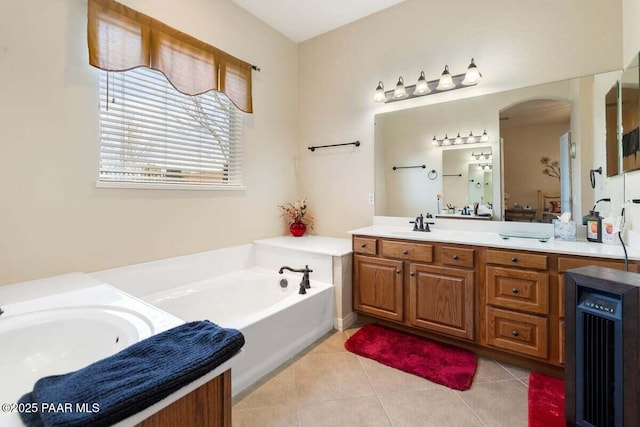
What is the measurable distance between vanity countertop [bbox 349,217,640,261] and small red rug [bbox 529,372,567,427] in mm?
832

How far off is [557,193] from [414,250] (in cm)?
111

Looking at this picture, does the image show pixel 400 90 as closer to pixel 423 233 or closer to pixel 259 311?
pixel 423 233

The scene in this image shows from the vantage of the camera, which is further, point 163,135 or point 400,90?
point 400,90

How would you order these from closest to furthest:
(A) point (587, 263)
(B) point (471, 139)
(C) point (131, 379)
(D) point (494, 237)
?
(C) point (131, 379), (A) point (587, 263), (D) point (494, 237), (B) point (471, 139)

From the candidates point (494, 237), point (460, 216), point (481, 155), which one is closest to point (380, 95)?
point (481, 155)

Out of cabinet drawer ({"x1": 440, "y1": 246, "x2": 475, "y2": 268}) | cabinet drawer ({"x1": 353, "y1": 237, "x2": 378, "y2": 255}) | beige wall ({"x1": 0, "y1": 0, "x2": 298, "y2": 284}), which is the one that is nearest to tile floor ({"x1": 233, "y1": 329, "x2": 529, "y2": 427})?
cabinet drawer ({"x1": 440, "y1": 246, "x2": 475, "y2": 268})

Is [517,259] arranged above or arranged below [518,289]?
above

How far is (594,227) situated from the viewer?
1958 mm

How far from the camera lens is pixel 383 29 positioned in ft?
9.68

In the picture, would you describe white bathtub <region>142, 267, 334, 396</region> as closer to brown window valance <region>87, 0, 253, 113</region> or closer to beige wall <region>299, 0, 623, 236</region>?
beige wall <region>299, 0, 623, 236</region>

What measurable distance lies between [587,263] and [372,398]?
57.0 inches

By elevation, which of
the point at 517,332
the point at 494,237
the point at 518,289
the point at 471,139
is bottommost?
the point at 517,332

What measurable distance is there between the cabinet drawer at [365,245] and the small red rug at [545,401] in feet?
4.29

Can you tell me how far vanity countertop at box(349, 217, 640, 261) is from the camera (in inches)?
67.2
